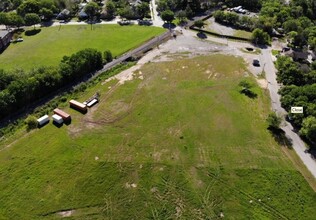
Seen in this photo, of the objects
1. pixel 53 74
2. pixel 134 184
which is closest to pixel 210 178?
pixel 134 184

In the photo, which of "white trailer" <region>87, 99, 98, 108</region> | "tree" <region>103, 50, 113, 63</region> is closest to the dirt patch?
"white trailer" <region>87, 99, 98, 108</region>

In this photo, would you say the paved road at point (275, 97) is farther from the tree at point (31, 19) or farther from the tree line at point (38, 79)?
the tree at point (31, 19)

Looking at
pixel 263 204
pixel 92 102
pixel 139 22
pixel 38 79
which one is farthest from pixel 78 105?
pixel 139 22

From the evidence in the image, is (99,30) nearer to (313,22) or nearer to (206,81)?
(206,81)

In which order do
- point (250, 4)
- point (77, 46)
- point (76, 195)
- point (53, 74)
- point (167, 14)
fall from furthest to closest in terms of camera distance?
point (250, 4) < point (167, 14) < point (77, 46) < point (53, 74) < point (76, 195)

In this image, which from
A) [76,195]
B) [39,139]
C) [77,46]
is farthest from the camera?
[77,46]

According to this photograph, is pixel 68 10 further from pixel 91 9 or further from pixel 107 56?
pixel 107 56
